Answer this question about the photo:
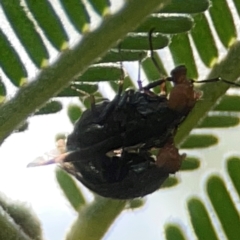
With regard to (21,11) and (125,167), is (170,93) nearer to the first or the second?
(125,167)

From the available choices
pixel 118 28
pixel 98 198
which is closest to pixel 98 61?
pixel 118 28

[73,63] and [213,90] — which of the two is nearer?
[73,63]

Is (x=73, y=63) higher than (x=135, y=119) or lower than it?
higher

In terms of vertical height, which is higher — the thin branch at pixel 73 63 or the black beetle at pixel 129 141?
A: the thin branch at pixel 73 63

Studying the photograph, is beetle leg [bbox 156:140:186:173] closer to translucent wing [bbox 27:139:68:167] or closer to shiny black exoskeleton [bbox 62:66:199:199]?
shiny black exoskeleton [bbox 62:66:199:199]

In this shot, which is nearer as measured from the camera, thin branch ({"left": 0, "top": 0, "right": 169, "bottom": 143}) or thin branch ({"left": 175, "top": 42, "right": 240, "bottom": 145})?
thin branch ({"left": 0, "top": 0, "right": 169, "bottom": 143})

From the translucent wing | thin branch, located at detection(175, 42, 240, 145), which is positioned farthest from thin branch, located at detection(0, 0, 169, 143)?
thin branch, located at detection(175, 42, 240, 145)

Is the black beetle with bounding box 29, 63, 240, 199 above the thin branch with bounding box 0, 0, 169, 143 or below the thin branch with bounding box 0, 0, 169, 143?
below

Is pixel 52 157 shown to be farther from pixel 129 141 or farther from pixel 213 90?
pixel 213 90

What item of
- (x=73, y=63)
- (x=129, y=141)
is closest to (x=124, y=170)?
(x=129, y=141)

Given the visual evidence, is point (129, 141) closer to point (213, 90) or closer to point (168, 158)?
point (168, 158)

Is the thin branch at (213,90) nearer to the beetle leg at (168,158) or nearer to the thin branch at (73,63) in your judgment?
the beetle leg at (168,158)

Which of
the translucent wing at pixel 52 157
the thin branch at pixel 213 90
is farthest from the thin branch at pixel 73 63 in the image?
the thin branch at pixel 213 90
